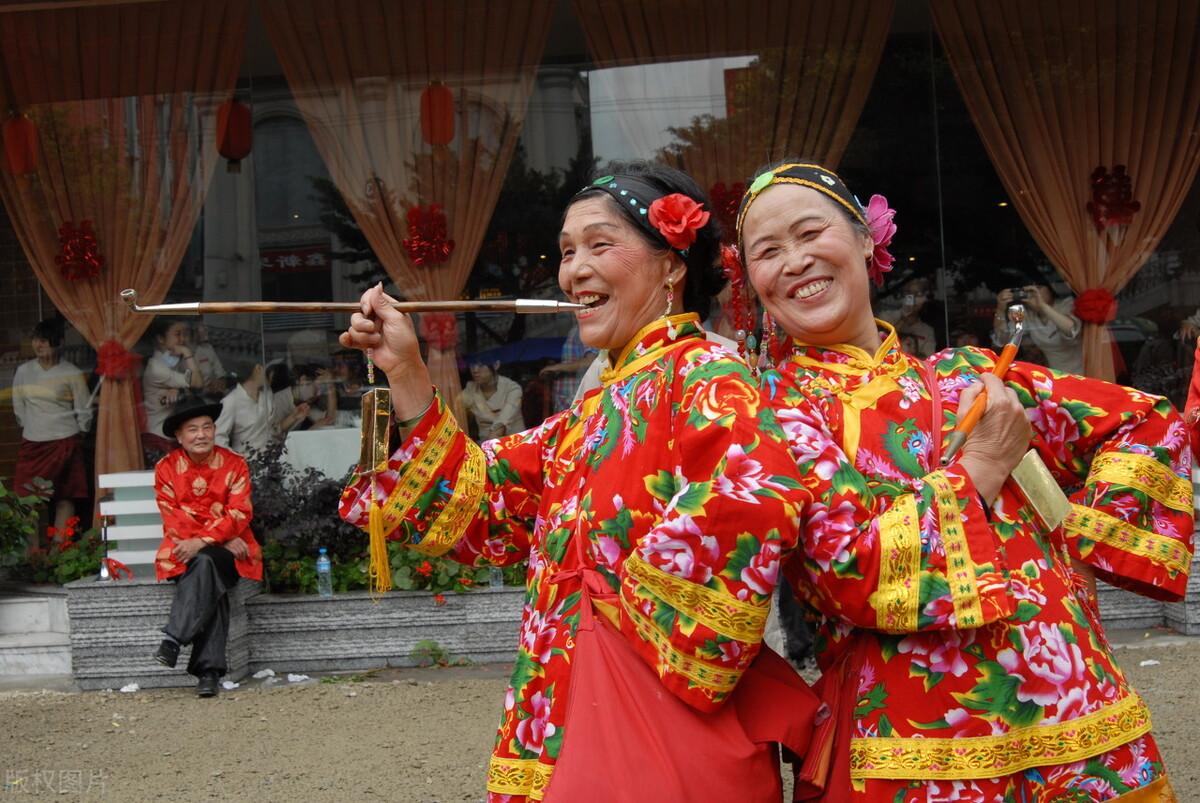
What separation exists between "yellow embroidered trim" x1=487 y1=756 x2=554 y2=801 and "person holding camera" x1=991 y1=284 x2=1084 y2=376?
644 cm

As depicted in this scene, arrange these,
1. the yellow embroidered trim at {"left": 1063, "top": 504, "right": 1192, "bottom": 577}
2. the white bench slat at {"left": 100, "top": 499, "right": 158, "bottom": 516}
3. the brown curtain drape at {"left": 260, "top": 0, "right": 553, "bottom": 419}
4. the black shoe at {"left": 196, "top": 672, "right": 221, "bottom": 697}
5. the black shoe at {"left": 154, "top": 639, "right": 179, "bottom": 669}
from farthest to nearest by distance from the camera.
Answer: the brown curtain drape at {"left": 260, "top": 0, "right": 553, "bottom": 419} → the white bench slat at {"left": 100, "top": 499, "right": 158, "bottom": 516} → the black shoe at {"left": 196, "top": 672, "right": 221, "bottom": 697} → the black shoe at {"left": 154, "top": 639, "right": 179, "bottom": 669} → the yellow embroidered trim at {"left": 1063, "top": 504, "right": 1192, "bottom": 577}

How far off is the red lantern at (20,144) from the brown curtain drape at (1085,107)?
5.78 meters

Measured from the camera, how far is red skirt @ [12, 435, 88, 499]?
8016 mm

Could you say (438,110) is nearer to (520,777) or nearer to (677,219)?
(677,219)

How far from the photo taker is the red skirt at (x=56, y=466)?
8.02 metres

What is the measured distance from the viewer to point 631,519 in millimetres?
2074

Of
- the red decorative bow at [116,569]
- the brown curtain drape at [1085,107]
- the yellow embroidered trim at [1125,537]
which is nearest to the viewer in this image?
the yellow embroidered trim at [1125,537]

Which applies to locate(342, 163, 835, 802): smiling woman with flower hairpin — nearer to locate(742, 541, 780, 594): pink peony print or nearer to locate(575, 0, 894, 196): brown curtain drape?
locate(742, 541, 780, 594): pink peony print

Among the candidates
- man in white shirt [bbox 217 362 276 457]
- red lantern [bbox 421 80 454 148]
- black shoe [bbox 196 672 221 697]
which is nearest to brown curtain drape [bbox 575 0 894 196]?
red lantern [bbox 421 80 454 148]

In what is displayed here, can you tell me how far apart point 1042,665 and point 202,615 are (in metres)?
4.58

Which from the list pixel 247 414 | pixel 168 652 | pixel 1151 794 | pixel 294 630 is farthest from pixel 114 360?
pixel 1151 794

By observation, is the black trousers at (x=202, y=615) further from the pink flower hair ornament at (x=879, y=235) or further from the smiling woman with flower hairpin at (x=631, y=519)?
the pink flower hair ornament at (x=879, y=235)

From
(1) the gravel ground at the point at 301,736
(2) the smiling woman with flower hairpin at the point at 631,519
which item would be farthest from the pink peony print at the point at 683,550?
(1) the gravel ground at the point at 301,736

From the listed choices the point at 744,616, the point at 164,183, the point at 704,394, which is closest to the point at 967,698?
the point at 744,616
